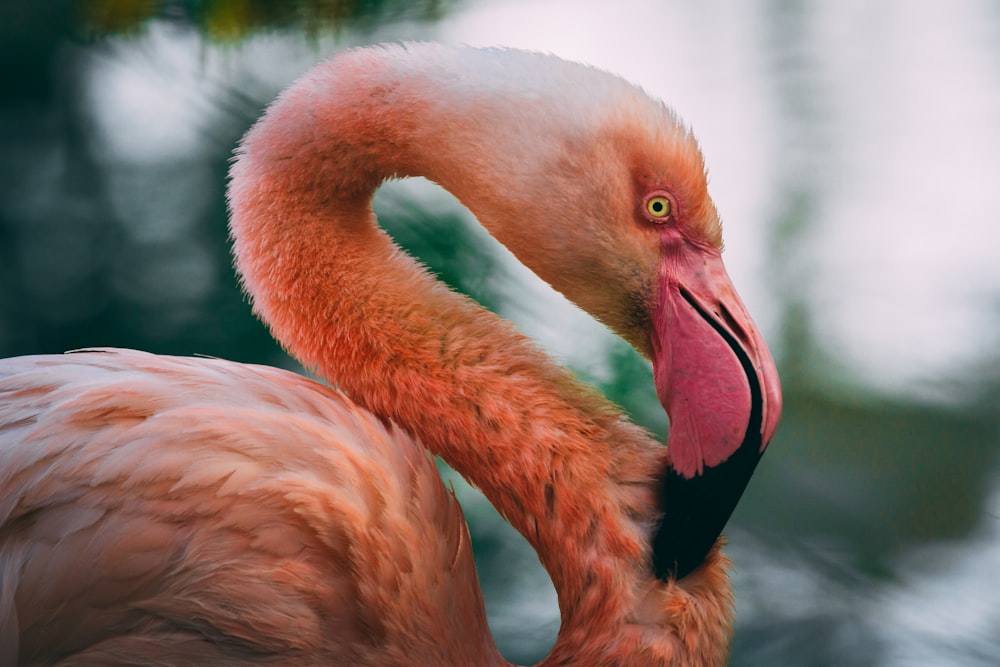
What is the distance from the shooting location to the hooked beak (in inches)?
26.0

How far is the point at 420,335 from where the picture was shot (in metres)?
0.75

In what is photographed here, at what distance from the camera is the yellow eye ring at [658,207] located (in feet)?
2.31

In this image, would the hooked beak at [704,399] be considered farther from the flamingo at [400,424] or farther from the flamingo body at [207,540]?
the flamingo body at [207,540]

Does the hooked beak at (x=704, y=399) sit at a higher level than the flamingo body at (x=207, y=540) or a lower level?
higher

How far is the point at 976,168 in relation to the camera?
1366 mm

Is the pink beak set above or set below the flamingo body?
above

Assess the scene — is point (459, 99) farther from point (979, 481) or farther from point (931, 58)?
point (979, 481)

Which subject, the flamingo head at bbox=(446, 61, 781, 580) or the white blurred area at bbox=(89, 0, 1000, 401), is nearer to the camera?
the flamingo head at bbox=(446, 61, 781, 580)

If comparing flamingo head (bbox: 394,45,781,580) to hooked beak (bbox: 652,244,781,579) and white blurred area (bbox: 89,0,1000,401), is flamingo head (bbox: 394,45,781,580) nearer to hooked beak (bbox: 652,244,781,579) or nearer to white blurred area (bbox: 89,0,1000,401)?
hooked beak (bbox: 652,244,781,579)

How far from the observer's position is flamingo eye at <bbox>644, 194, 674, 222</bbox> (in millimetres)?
703

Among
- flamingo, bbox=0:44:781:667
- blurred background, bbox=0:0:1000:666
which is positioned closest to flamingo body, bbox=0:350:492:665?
flamingo, bbox=0:44:781:667

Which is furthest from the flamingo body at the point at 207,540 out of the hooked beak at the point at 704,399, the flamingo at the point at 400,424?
the hooked beak at the point at 704,399

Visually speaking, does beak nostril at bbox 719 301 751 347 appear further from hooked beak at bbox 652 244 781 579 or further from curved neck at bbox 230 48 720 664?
curved neck at bbox 230 48 720 664

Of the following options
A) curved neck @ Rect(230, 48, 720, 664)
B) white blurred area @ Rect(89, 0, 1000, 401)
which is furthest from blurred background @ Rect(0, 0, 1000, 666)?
curved neck @ Rect(230, 48, 720, 664)
